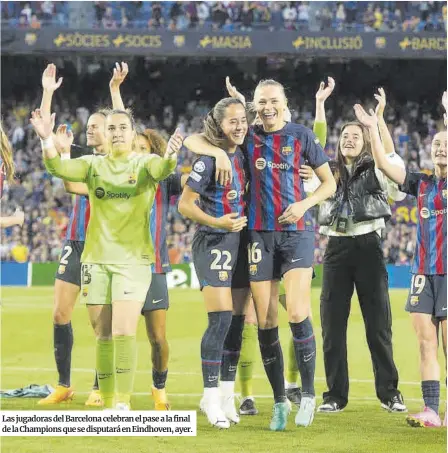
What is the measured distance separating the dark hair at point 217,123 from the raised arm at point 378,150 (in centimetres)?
78

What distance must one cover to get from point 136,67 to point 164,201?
2381cm

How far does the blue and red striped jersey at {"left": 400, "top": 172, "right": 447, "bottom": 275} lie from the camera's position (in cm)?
689

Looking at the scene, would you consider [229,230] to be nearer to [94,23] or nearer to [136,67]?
[94,23]

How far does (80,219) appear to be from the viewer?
7.91 metres

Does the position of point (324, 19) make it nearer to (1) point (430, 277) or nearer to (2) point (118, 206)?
(1) point (430, 277)

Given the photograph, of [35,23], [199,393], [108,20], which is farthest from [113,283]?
[35,23]

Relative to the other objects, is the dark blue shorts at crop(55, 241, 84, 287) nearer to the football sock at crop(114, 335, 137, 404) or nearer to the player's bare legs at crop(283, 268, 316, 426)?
the football sock at crop(114, 335, 137, 404)

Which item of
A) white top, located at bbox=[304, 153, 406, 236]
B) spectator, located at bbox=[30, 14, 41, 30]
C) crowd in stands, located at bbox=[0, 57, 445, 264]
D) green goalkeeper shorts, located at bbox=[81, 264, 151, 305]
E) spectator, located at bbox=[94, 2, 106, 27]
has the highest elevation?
spectator, located at bbox=[94, 2, 106, 27]

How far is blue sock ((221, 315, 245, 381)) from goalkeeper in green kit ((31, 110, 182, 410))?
813 mm

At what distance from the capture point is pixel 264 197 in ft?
22.3

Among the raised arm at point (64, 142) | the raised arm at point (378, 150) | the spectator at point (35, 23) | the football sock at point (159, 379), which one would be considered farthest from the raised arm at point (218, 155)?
the spectator at point (35, 23)

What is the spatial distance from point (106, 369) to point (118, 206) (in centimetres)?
106

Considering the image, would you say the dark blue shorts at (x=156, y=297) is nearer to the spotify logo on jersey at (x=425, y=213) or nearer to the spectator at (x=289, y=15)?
the spotify logo on jersey at (x=425, y=213)
